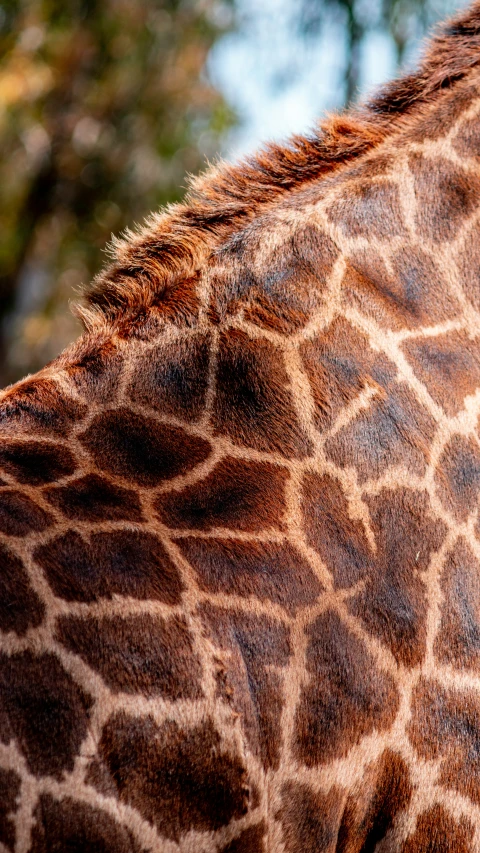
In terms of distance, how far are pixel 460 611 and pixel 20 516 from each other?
3.63 feet

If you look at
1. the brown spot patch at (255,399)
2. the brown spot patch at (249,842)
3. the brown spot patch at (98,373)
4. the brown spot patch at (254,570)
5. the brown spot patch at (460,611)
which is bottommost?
the brown spot patch at (249,842)

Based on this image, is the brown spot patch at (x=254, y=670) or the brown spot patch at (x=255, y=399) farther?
the brown spot patch at (x=255, y=399)

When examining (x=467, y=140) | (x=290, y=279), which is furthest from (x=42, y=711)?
A: (x=467, y=140)

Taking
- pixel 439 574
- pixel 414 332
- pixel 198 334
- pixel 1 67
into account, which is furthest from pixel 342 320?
pixel 1 67

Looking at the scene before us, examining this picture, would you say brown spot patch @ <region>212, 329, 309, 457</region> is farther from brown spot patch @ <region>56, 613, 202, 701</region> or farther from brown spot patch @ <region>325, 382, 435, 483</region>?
brown spot patch @ <region>56, 613, 202, 701</region>

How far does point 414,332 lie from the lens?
267cm

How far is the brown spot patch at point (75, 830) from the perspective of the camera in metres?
1.93

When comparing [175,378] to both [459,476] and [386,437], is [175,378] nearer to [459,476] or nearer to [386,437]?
[386,437]

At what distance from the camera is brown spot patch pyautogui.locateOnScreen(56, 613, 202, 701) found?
206cm

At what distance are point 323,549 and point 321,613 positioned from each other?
166mm

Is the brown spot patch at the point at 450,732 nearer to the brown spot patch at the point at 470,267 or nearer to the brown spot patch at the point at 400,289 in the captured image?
the brown spot patch at the point at 400,289

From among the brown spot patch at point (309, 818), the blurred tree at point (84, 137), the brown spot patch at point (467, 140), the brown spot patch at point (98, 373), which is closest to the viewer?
the brown spot patch at point (309, 818)

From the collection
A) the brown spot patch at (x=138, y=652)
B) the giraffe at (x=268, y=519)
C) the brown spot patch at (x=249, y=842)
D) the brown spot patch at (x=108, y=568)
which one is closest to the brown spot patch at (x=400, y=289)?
the giraffe at (x=268, y=519)

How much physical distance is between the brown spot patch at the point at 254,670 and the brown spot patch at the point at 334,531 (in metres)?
0.23
